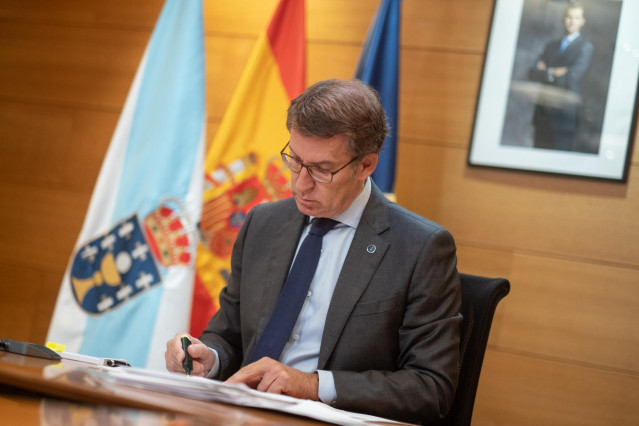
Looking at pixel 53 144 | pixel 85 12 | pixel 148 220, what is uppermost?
pixel 85 12

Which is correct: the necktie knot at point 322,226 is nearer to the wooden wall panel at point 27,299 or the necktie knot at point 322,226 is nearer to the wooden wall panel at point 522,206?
the wooden wall panel at point 522,206

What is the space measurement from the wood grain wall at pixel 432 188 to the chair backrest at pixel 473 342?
1.31 meters

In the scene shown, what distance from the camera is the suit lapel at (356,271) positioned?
1.74m

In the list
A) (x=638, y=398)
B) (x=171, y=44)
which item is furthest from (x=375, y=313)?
(x=171, y=44)

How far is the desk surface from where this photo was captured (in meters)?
0.99

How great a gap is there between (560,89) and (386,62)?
75cm

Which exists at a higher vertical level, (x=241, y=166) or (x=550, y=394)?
(x=241, y=166)

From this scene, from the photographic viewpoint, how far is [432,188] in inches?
122

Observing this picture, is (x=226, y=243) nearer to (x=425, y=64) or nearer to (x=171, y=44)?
(x=171, y=44)

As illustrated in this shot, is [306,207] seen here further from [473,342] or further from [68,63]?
[68,63]

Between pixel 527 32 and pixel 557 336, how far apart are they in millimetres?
1317

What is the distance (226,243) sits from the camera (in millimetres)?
3033

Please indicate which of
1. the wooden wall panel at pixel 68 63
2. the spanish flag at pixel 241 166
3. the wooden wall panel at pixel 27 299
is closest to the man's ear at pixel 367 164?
the spanish flag at pixel 241 166

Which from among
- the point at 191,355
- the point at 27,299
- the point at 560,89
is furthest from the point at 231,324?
the point at 27,299
